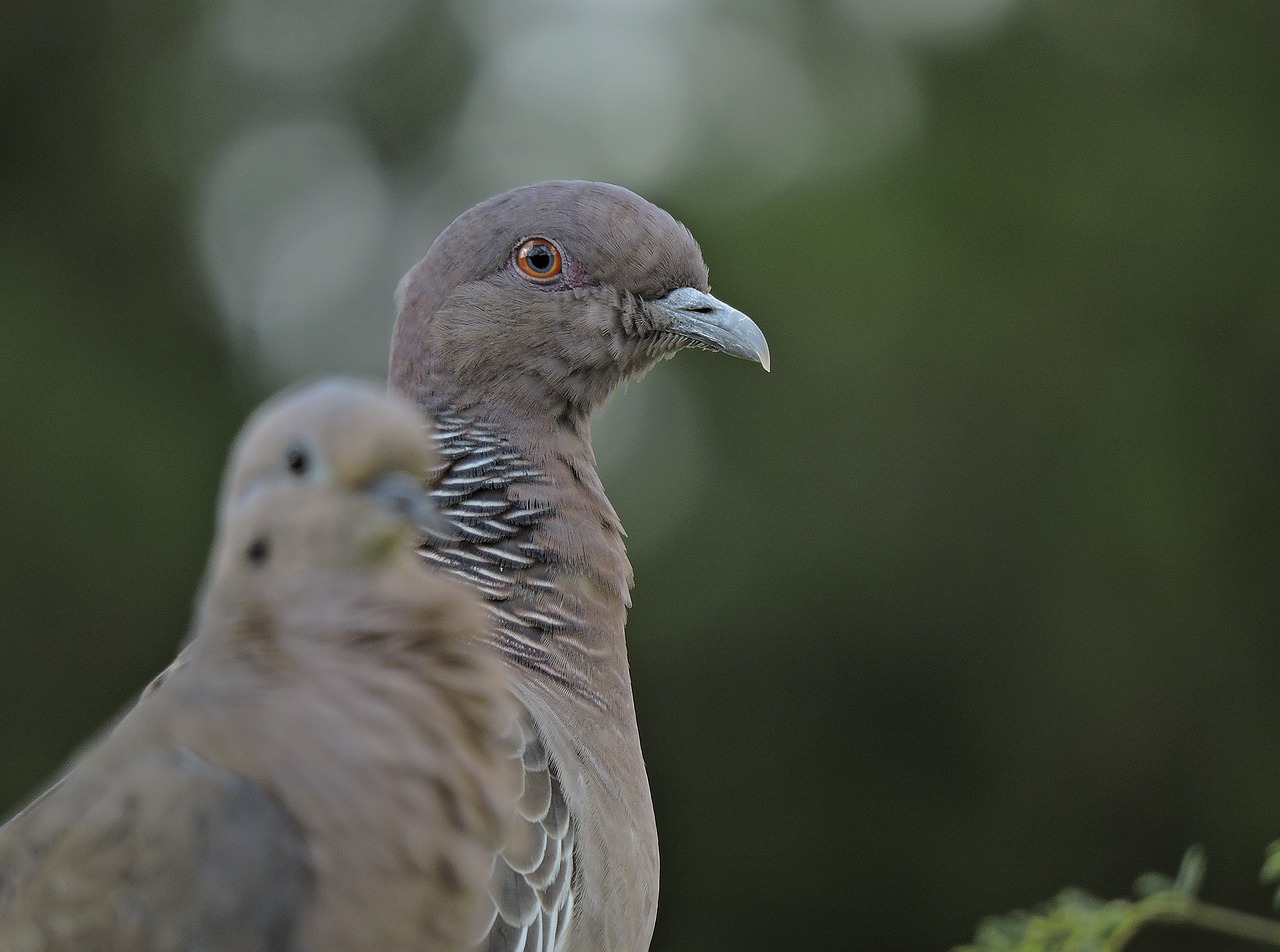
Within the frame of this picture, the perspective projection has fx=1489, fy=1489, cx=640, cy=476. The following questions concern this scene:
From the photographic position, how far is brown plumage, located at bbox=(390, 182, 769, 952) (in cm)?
254

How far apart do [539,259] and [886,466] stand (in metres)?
6.61

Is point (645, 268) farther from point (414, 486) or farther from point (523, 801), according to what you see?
point (414, 486)

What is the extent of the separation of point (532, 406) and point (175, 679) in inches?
60.5

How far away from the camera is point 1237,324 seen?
9445mm

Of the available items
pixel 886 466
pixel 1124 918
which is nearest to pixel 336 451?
pixel 1124 918

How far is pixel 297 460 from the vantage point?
1614 mm

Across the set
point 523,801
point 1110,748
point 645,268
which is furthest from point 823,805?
point 523,801

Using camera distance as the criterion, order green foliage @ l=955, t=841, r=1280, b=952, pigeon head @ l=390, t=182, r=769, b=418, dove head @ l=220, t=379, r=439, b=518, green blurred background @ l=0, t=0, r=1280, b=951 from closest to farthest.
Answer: dove head @ l=220, t=379, r=439, b=518 → green foliage @ l=955, t=841, r=1280, b=952 → pigeon head @ l=390, t=182, r=769, b=418 → green blurred background @ l=0, t=0, r=1280, b=951

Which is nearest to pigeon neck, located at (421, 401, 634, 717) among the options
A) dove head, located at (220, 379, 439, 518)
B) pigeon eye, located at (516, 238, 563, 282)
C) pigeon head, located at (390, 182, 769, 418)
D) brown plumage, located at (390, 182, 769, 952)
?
brown plumage, located at (390, 182, 769, 952)

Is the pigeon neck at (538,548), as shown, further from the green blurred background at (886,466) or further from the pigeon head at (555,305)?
the green blurred background at (886,466)

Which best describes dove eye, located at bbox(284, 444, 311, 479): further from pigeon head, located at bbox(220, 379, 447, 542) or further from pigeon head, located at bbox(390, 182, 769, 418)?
pigeon head, located at bbox(390, 182, 769, 418)

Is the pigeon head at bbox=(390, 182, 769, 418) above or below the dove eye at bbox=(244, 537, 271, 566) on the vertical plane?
above

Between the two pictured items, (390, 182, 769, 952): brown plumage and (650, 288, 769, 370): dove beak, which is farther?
(650, 288, 769, 370): dove beak

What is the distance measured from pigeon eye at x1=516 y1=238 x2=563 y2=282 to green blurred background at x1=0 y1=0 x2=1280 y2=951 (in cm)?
587
